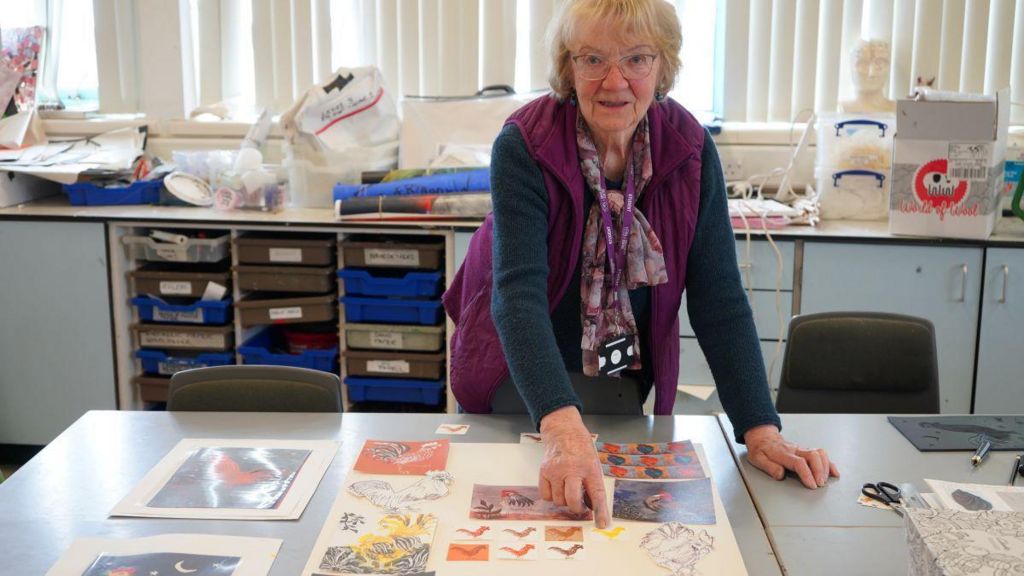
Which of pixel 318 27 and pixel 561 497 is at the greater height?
pixel 318 27

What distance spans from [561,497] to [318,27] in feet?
9.21

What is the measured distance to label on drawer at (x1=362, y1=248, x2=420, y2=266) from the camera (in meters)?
3.29

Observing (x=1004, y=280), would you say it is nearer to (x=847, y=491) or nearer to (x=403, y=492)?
(x=847, y=491)

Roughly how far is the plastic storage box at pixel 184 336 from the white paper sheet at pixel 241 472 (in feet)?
5.68

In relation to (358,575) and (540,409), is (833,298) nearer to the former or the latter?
(540,409)

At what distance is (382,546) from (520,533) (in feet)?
0.62

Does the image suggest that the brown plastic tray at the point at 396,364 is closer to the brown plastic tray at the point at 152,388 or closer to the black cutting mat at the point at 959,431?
the brown plastic tray at the point at 152,388

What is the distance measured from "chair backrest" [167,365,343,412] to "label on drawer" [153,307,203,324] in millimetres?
1460

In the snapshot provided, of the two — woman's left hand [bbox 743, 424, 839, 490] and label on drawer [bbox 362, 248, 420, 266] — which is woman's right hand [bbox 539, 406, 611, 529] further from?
label on drawer [bbox 362, 248, 420, 266]

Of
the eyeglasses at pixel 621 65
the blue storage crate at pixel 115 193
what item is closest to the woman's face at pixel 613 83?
the eyeglasses at pixel 621 65

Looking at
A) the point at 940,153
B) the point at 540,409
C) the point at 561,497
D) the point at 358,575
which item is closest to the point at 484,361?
the point at 540,409

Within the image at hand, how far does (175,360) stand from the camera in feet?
11.3

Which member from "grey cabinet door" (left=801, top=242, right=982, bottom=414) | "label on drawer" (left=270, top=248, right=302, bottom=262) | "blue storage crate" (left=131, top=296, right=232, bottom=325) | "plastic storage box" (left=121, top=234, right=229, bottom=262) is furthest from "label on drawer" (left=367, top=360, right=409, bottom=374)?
"grey cabinet door" (left=801, top=242, right=982, bottom=414)

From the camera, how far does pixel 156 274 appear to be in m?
3.38
